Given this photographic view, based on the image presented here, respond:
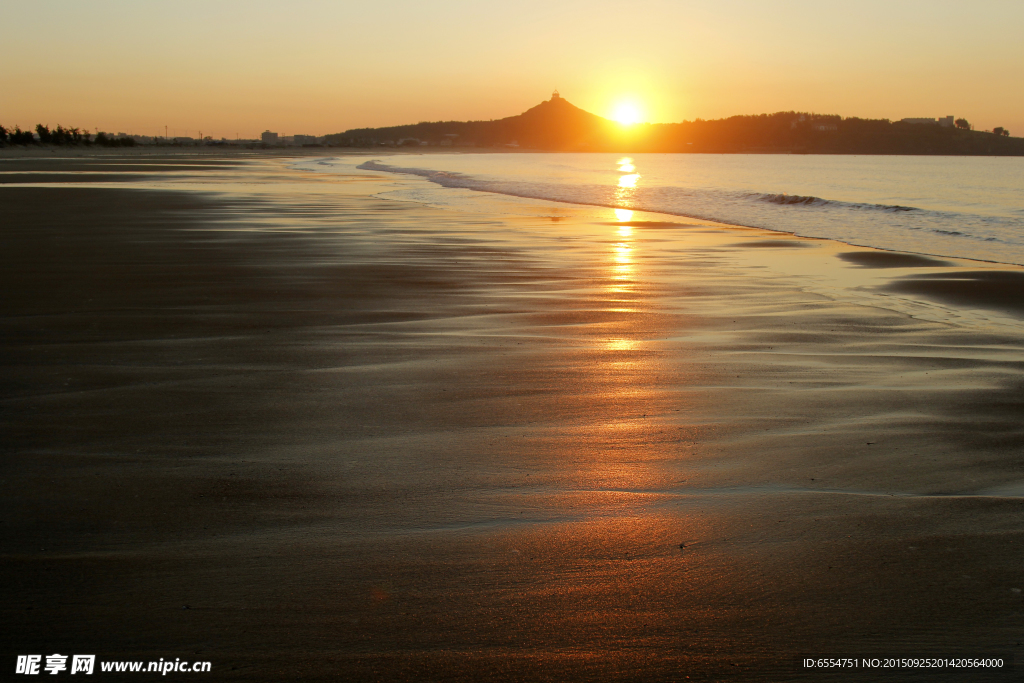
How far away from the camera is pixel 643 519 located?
3.23 meters

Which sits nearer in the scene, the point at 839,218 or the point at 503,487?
the point at 503,487

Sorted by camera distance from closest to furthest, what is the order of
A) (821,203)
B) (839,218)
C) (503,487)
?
1. (503,487)
2. (839,218)
3. (821,203)

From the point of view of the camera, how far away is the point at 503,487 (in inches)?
139

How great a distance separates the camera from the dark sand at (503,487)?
2461 mm

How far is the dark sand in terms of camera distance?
2.46 meters

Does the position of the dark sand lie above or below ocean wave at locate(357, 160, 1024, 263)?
above

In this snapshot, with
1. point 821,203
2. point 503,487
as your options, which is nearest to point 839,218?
point 821,203

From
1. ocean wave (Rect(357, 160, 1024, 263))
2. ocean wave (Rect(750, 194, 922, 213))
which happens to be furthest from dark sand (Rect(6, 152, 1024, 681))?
ocean wave (Rect(750, 194, 922, 213))

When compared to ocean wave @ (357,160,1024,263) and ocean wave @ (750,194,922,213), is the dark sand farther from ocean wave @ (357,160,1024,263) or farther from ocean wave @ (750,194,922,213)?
ocean wave @ (750,194,922,213)

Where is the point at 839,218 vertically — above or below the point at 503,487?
below

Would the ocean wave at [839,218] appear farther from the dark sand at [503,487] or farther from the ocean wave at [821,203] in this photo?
the dark sand at [503,487]

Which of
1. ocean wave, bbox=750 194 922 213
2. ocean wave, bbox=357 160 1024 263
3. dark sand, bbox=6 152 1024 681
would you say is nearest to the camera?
dark sand, bbox=6 152 1024 681

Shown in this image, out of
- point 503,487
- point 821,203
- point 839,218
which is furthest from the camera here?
point 821,203

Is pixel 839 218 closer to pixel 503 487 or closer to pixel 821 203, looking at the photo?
pixel 821 203
